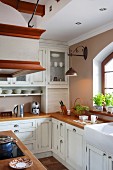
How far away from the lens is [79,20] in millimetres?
2801

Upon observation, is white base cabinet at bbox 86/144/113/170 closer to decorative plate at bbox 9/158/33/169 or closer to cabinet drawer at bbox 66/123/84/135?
cabinet drawer at bbox 66/123/84/135

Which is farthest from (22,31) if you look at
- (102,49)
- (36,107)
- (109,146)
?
(36,107)

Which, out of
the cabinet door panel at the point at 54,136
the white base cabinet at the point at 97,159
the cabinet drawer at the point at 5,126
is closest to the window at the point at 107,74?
the cabinet door panel at the point at 54,136

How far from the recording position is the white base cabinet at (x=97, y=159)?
7.13 feet

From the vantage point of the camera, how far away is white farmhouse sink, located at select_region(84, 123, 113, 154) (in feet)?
7.00

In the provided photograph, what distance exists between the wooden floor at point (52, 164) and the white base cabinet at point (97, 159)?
90 centimetres

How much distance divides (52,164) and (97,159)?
4.46 feet

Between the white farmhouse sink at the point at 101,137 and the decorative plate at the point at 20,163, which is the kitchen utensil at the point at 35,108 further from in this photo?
the decorative plate at the point at 20,163

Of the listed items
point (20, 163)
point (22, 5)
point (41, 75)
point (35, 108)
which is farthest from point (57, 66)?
point (20, 163)

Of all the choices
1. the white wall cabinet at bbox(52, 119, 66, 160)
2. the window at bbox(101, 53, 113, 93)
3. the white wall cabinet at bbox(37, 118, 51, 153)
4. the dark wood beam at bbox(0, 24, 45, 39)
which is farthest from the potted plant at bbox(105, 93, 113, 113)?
the dark wood beam at bbox(0, 24, 45, 39)

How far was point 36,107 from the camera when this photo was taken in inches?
154

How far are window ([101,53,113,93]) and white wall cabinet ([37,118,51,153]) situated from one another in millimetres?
1311

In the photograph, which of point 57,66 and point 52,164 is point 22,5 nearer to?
point 57,66

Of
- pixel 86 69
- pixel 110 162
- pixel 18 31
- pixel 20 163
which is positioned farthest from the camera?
pixel 86 69
